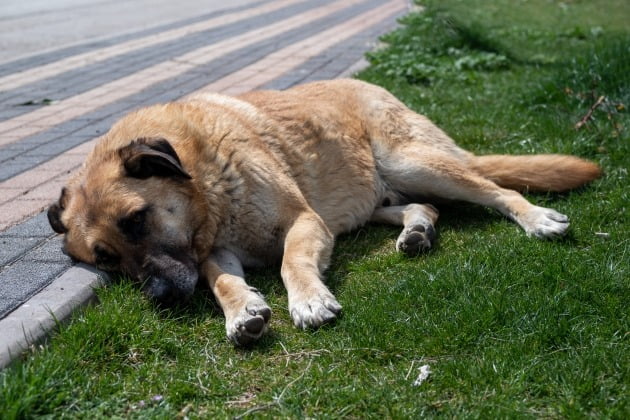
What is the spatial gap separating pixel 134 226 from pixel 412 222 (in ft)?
5.64

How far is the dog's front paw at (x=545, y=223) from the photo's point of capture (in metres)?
4.23

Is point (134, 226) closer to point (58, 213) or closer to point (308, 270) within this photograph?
point (58, 213)

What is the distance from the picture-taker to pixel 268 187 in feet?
13.8

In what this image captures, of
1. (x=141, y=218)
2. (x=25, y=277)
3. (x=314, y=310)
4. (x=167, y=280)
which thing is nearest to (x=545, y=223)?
(x=314, y=310)

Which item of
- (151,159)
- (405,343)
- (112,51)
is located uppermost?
(151,159)

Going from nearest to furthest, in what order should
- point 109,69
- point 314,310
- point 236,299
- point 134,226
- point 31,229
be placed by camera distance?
1. point 314,310
2. point 236,299
3. point 134,226
4. point 31,229
5. point 109,69

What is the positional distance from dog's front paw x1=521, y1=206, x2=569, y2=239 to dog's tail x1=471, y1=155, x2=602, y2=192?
50 cm

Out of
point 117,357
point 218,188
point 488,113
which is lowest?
point 488,113

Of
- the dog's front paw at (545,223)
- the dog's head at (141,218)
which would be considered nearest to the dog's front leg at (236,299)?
the dog's head at (141,218)

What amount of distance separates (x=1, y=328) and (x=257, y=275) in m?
1.46

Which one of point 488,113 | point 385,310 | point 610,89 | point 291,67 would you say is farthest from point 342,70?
point 385,310

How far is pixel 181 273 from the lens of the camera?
12.1ft

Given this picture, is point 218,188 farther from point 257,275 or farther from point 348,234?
point 348,234

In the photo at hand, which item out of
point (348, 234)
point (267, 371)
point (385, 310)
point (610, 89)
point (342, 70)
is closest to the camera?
point (267, 371)
